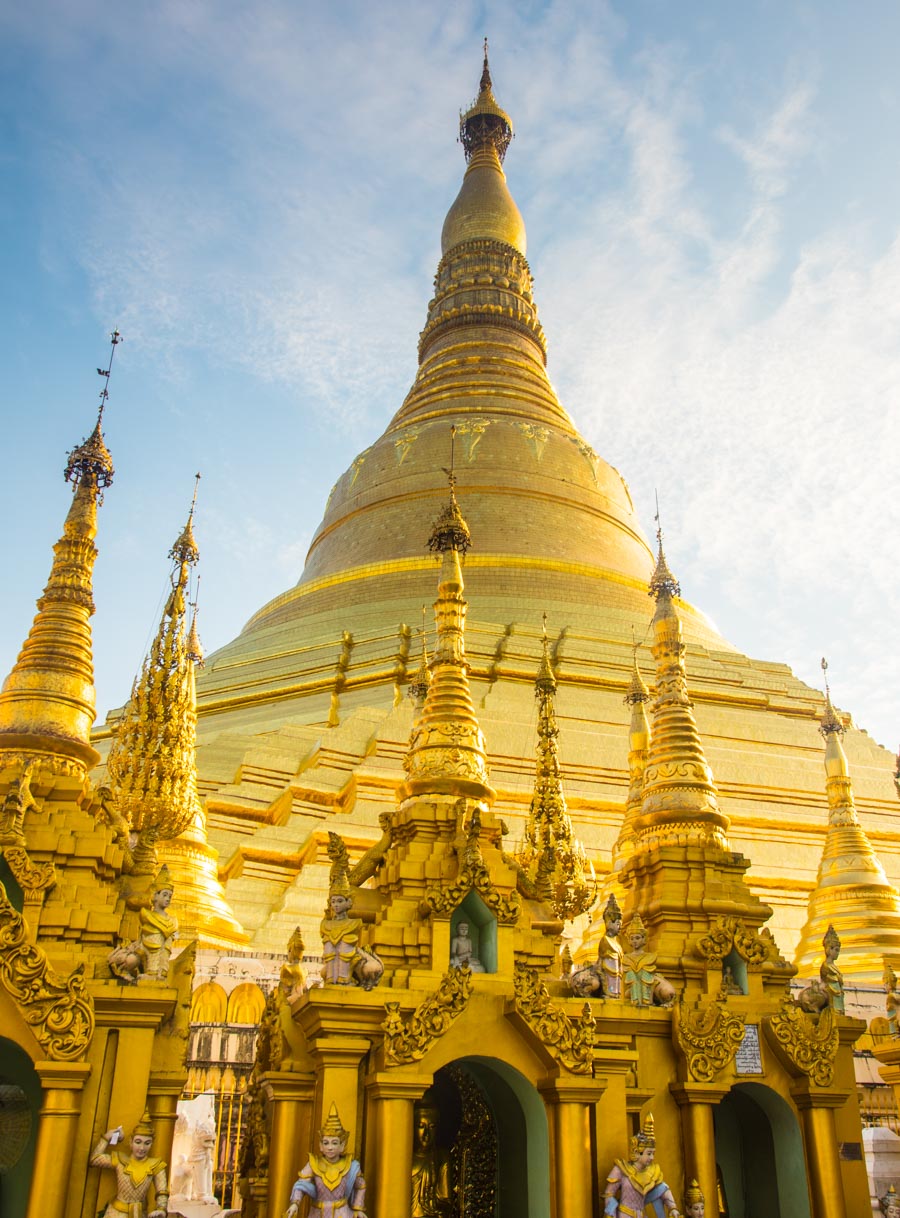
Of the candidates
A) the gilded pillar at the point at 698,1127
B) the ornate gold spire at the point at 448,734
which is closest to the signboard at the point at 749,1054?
the gilded pillar at the point at 698,1127

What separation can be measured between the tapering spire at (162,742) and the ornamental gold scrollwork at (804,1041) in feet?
25.3

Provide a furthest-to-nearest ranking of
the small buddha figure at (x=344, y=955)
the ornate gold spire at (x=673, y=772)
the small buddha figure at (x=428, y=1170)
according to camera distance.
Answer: the ornate gold spire at (x=673, y=772) → the small buddha figure at (x=428, y=1170) → the small buddha figure at (x=344, y=955)

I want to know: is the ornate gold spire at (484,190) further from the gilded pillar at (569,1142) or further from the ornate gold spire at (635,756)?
the gilded pillar at (569,1142)

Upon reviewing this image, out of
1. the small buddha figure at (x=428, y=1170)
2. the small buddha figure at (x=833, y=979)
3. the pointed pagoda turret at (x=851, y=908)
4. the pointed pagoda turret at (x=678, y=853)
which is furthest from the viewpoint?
the pointed pagoda turret at (x=851, y=908)

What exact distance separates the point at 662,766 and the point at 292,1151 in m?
6.21

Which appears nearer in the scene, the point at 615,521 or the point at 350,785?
the point at 350,785

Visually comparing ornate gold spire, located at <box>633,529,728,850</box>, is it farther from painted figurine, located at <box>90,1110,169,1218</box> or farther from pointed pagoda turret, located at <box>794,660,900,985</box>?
painted figurine, located at <box>90,1110,169,1218</box>

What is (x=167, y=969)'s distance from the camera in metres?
7.62

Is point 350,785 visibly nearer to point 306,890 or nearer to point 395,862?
point 306,890

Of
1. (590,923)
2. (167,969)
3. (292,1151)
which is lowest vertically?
(292,1151)

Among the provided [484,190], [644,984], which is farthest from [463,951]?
[484,190]

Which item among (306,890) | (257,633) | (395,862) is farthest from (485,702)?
(395,862)

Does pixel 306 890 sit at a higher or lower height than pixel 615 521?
lower

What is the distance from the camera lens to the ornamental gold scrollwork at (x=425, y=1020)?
7.38 m
